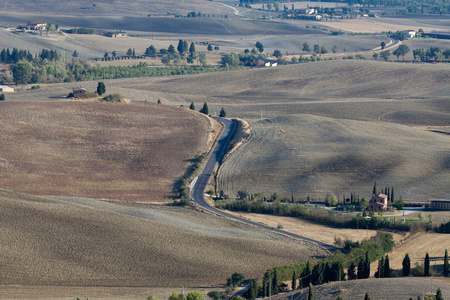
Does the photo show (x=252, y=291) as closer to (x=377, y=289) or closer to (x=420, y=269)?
(x=377, y=289)

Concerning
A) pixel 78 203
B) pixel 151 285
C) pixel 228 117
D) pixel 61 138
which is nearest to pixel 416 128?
pixel 228 117

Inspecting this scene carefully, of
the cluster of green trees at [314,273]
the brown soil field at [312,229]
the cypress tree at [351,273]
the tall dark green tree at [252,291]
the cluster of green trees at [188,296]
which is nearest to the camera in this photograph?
the cluster of green trees at [188,296]

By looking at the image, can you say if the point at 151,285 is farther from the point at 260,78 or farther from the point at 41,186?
the point at 260,78

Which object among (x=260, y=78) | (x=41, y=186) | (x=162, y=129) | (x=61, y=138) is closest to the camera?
(x=41, y=186)

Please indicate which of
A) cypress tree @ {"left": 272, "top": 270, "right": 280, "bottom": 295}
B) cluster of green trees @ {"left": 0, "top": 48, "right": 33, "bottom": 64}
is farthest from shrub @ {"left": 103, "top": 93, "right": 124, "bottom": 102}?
cypress tree @ {"left": 272, "top": 270, "right": 280, "bottom": 295}

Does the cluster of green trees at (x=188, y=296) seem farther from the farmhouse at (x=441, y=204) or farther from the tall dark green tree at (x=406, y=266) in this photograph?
the farmhouse at (x=441, y=204)

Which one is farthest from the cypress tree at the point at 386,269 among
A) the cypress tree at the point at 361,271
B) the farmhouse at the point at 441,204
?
the farmhouse at the point at 441,204
